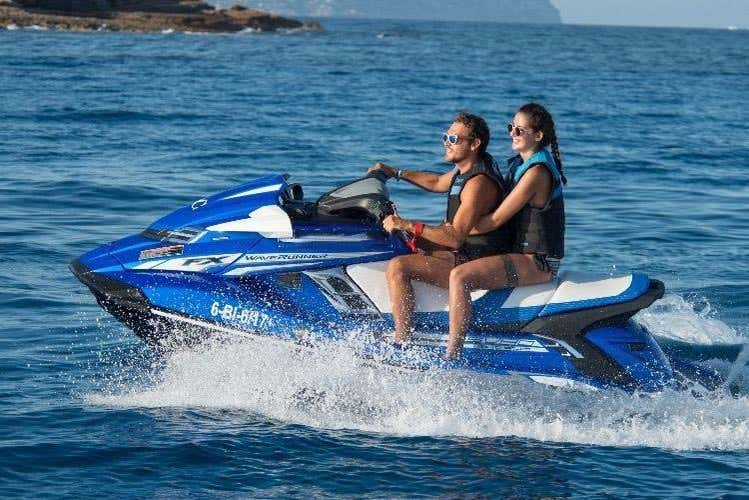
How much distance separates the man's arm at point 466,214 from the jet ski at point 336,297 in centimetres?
32

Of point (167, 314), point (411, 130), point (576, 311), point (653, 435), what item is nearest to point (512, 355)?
point (576, 311)

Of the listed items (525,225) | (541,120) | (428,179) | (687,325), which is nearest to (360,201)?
(428,179)

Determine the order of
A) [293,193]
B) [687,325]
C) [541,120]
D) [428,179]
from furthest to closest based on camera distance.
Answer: [687,325], [428,179], [293,193], [541,120]

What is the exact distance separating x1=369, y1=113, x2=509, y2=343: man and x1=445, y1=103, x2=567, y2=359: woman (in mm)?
93

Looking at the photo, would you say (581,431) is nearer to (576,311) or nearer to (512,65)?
(576,311)

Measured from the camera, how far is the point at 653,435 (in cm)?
627

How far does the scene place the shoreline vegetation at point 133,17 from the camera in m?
66.8

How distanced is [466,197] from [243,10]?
8678 centimetres

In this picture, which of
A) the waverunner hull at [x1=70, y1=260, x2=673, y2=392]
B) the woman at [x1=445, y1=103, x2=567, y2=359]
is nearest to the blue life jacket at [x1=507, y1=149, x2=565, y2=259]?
the woman at [x1=445, y1=103, x2=567, y2=359]

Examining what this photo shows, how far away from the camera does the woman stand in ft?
20.2

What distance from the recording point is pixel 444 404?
6.36 metres

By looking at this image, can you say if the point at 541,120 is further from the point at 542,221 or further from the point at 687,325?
the point at 687,325

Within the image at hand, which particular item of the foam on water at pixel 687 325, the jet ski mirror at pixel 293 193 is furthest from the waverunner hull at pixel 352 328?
the foam on water at pixel 687 325

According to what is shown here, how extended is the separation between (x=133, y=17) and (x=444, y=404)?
234 ft
